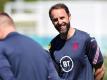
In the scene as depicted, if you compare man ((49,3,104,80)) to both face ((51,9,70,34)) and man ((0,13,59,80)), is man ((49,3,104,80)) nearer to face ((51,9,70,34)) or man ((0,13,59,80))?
face ((51,9,70,34))

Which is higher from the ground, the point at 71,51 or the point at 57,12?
the point at 57,12

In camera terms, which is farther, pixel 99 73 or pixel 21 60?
pixel 99 73

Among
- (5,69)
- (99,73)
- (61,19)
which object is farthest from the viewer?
(99,73)

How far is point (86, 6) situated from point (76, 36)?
26323 mm

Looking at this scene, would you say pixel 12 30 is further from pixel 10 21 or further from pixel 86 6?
pixel 86 6

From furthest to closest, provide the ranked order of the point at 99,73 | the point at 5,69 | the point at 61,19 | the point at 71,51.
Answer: the point at 99,73
the point at 71,51
the point at 61,19
the point at 5,69

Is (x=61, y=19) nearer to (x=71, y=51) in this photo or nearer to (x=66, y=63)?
(x=71, y=51)

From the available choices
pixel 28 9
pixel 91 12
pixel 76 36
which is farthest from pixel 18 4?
pixel 76 36

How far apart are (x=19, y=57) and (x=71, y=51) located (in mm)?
1668

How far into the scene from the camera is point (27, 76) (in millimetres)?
7430

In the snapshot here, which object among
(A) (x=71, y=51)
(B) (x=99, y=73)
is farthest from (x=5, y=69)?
(B) (x=99, y=73)

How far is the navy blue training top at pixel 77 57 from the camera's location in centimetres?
884

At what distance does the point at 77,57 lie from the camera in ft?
29.0

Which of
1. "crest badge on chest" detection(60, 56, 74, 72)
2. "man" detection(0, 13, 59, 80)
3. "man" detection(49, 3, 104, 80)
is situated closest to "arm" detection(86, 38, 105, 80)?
"man" detection(49, 3, 104, 80)
